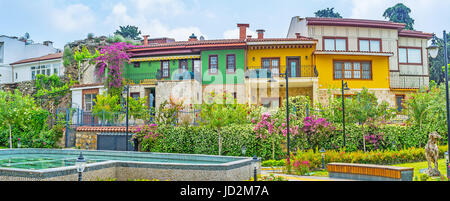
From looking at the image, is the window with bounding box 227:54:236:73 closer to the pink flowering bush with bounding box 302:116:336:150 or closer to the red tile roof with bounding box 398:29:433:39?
the pink flowering bush with bounding box 302:116:336:150

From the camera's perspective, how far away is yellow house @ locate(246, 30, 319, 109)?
2655cm

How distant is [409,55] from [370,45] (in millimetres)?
3747

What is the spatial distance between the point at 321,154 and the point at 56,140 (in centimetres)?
1651

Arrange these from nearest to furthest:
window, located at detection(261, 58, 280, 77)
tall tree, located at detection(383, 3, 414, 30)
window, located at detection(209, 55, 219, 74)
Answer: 1. window, located at detection(261, 58, 280, 77)
2. window, located at detection(209, 55, 219, 74)
3. tall tree, located at detection(383, 3, 414, 30)

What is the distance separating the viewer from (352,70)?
27.7 metres

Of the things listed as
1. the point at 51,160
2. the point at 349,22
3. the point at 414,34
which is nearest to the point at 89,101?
the point at 51,160

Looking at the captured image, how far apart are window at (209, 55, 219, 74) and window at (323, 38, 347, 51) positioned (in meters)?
8.02

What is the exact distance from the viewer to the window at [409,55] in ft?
99.1

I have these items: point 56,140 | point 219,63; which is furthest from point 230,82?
point 56,140

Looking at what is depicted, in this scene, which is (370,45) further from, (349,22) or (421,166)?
(421,166)

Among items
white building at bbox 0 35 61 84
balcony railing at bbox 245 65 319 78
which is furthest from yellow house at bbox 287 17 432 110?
white building at bbox 0 35 61 84
